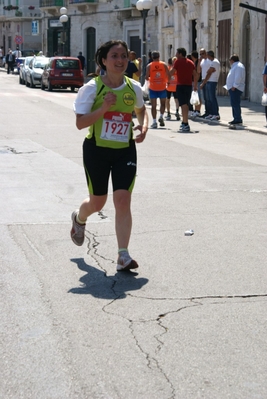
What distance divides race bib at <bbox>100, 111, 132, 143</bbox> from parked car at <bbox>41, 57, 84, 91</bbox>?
32.9 metres

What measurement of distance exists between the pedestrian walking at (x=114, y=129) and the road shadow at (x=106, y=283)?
14 cm

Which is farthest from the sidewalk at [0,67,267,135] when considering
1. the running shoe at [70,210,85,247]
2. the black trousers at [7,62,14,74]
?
the black trousers at [7,62,14,74]

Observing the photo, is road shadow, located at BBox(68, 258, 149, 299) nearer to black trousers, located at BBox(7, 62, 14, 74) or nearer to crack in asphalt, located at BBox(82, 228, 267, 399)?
crack in asphalt, located at BBox(82, 228, 267, 399)

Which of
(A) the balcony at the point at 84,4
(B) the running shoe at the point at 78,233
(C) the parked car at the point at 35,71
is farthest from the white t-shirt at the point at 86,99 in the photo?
(A) the balcony at the point at 84,4

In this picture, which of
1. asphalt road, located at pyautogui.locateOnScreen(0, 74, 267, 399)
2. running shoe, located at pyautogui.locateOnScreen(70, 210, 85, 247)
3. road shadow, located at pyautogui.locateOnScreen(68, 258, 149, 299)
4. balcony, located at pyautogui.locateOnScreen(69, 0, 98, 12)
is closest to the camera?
asphalt road, located at pyautogui.locateOnScreen(0, 74, 267, 399)

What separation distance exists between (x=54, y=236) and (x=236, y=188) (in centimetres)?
361

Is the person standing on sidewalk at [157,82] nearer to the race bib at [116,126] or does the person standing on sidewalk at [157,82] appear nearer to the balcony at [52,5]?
the race bib at [116,126]

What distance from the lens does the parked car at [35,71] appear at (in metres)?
41.8

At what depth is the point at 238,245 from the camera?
294 inches

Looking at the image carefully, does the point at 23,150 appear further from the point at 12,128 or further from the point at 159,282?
the point at 159,282

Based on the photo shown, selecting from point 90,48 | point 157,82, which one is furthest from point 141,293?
point 90,48

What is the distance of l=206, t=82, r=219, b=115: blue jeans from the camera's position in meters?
21.7

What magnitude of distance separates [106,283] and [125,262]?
0.30m

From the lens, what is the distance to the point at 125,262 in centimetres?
643
